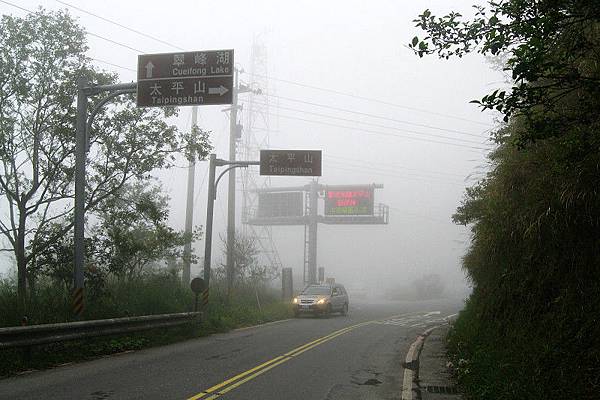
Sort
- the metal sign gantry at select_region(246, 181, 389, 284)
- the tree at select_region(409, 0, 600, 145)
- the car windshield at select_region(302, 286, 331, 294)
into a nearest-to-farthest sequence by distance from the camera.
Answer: the tree at select_region(409, 0, 600, 145) → the car windshield at select_region(302, 286, 331, 294) → the metal sign gantry at select_region(246, 181, 389, 284)

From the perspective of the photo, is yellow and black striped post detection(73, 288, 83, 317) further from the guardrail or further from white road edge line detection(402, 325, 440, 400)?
white road edge line detection(402, 325, 440, 400)

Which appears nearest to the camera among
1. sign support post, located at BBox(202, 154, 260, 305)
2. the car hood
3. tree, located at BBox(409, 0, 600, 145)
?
tree, located at BBox(409, 0, 600, 145)

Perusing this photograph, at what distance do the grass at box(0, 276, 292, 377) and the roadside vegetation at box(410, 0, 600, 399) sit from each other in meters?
7.75

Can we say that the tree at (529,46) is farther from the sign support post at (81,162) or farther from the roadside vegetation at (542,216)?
the sign support post at (81,162)

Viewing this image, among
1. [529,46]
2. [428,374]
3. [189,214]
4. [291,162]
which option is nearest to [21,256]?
[291,162]

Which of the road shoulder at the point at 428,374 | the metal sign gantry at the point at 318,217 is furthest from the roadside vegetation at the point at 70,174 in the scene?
the metal sign gantry at the point at 318,217

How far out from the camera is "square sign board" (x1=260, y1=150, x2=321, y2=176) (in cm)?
2005

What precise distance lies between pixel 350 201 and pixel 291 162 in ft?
90.2

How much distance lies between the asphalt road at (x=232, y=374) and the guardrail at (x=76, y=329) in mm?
695

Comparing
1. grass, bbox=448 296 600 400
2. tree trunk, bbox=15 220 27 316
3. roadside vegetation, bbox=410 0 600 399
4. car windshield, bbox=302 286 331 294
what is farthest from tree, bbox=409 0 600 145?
car windshield, bbox=302 286 331 294

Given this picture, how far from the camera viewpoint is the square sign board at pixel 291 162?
20.0 m

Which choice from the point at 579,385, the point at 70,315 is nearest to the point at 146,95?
the point at 70,315

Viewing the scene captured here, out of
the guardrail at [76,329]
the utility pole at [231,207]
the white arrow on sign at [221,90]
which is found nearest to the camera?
the guardrail at [76,329]

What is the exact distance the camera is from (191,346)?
1304cm
